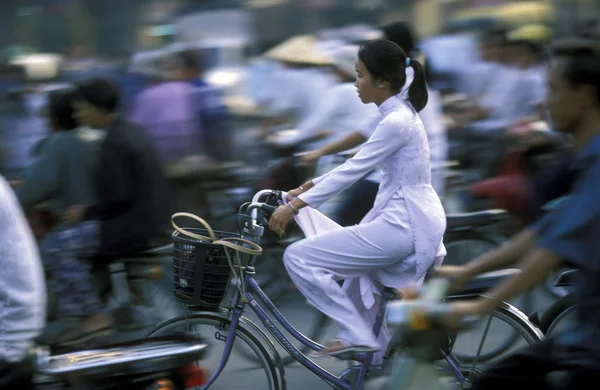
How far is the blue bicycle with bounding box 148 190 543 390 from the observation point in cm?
422

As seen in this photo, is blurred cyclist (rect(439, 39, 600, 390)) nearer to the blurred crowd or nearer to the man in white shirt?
the man in white shirt

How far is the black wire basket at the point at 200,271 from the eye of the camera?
421 cm

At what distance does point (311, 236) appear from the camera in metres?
4.39

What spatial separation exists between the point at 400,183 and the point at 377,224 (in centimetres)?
20

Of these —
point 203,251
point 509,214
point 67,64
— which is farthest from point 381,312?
point 67,64

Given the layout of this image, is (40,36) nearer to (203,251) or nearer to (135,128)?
(135,128)

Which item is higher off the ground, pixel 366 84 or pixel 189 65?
pixel 366 84

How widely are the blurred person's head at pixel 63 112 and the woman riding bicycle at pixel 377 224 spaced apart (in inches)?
69.0

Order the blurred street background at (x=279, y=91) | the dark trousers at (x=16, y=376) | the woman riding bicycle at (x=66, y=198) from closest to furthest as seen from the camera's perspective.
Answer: the dark trousers at (x=16, y=376) < the woman riding bicycle at (x=66, y=198) < the blurred street background at (x=279, y=91)

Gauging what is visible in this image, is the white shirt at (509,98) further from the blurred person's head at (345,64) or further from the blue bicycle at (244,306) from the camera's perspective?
the blue bicycle at (244,306)

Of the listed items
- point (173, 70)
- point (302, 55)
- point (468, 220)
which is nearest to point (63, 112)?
point (468, 220)

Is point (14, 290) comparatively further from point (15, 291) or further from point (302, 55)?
point (302, 55)

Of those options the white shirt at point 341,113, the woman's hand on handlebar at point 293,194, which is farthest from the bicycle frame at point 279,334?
the white shirt at point 341,113

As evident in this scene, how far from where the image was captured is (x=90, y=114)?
18.0ft
